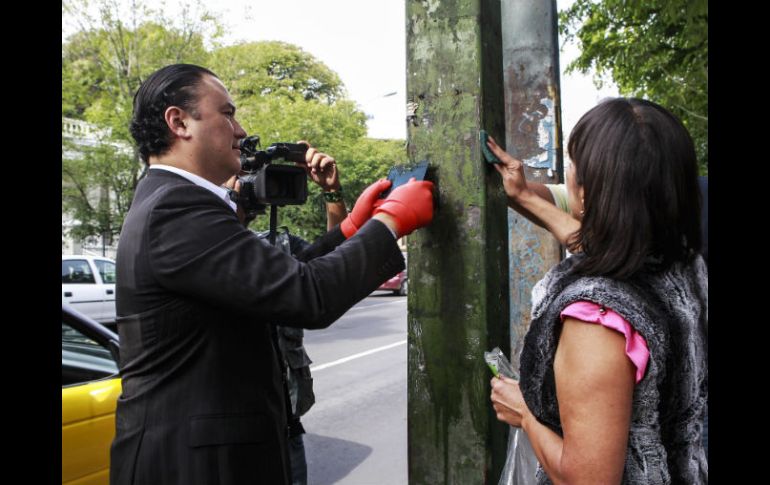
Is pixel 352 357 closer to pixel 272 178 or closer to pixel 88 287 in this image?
pixel 88 287

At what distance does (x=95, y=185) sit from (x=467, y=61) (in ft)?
57.5

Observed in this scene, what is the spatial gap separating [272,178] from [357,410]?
4.74 metres

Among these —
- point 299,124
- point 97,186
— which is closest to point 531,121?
point 299,124

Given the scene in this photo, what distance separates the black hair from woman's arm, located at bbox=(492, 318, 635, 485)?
6.4 inches

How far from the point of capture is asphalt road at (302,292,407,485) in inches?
192

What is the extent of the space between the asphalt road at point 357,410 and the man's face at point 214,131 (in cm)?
326

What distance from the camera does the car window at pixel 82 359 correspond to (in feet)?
10.4

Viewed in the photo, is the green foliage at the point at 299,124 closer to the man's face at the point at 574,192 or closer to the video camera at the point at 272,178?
the video camera at the point at 272,178

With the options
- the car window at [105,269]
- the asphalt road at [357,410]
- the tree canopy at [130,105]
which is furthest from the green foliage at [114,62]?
the asphalt road at [357,410]

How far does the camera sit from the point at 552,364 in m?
1.43

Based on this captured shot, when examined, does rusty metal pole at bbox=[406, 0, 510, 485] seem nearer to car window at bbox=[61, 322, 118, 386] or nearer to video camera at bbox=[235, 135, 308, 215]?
video camera at bbox=[235, 135, 308, 215]
